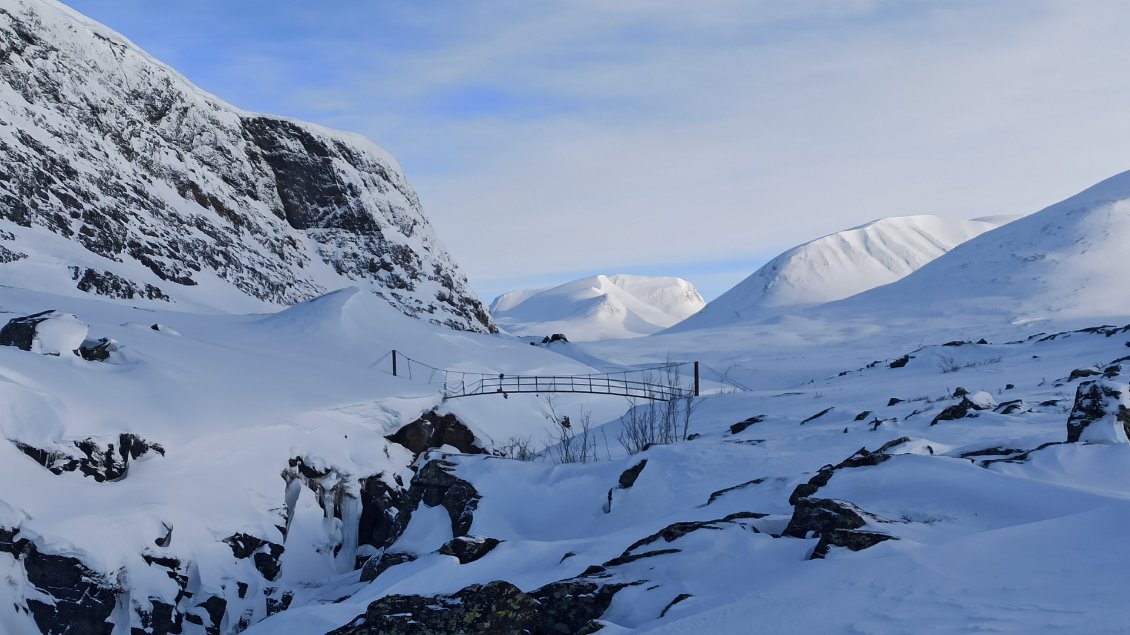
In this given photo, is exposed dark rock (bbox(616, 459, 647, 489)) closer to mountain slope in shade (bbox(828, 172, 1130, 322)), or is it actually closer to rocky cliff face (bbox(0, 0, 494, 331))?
rocky cliff face (bbox(0, 0, 494, 331))

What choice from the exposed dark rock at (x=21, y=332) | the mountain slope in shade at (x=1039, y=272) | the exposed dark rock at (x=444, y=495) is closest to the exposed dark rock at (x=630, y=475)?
the exposed dark rock at (x=444, y=495)

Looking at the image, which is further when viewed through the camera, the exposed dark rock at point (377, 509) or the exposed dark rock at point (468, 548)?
the exposed dark rock at point (377, 509)

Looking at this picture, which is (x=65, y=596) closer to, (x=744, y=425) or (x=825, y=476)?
(x=825, y=476)

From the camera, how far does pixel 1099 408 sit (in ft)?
37.0

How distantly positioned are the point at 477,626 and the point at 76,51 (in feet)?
218

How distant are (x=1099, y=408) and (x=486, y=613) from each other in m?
8.31

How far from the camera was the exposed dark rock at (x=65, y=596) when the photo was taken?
15.4 meters

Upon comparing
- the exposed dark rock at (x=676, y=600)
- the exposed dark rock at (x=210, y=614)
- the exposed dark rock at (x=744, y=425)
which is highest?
the exposed dark rock at (x=676, y=600)

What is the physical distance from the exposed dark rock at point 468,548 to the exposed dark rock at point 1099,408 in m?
7.19

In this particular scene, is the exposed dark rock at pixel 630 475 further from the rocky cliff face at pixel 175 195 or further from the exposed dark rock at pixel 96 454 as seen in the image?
the rocky cliff face at pixel 175 195

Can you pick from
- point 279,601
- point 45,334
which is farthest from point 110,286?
point 279,601

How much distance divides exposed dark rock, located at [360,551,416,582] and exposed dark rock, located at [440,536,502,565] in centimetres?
548

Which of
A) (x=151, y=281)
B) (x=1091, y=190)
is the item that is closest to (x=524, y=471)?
(x=151, y=281)

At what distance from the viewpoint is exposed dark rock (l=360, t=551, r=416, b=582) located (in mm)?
15383
